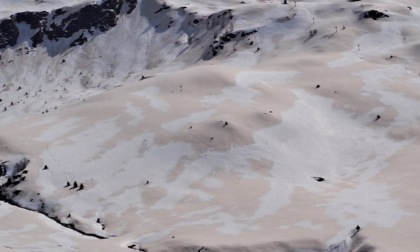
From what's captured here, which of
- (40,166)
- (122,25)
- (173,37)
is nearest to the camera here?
(40,166)

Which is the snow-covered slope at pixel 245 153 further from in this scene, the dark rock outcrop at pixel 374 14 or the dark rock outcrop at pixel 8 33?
the dark rock outcrop at pixel 8 33

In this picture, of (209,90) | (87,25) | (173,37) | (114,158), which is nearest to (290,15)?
(173,37)

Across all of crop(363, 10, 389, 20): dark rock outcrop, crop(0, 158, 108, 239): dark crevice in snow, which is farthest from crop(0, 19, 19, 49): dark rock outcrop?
crop(363, 10, 389, 20): dark rock outcrop

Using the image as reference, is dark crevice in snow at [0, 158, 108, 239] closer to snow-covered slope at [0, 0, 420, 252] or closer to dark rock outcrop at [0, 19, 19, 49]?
snow-covered slope at [0, 0, 420, 252]

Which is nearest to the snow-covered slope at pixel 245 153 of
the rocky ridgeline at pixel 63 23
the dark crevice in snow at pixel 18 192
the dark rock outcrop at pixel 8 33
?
the dark crevice in snow at pixel 18 192

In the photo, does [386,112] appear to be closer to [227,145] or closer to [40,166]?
[227,145]

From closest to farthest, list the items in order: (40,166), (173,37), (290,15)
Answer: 1. (40,166)
2. (290,15)
3. (173,37)
